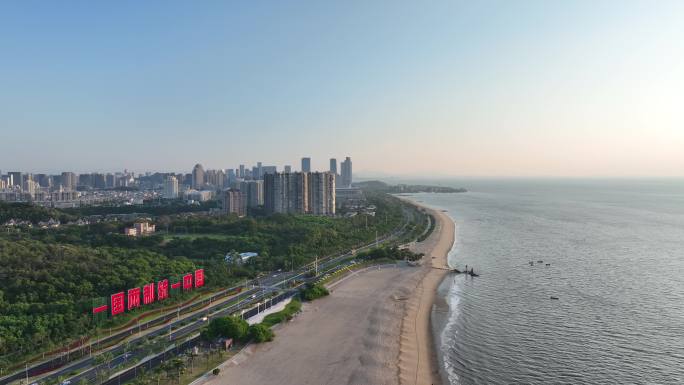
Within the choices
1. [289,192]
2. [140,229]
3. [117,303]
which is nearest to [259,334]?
[117,303]

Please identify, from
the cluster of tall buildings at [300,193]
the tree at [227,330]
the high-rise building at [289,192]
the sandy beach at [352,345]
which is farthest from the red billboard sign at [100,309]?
the high-rise building at [289,192]

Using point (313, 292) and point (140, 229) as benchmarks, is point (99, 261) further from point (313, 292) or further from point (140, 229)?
point (140, 229)

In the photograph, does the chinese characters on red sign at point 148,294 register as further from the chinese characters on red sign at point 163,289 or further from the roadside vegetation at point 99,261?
the chinese characters on red sign at point 163,289

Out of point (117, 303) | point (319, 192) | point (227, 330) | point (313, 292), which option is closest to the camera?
point (227, 330)

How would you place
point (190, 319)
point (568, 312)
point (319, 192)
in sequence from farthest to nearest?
point (319, 192) < point (568, 312) < point (190, 319)

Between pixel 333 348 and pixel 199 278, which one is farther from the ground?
pixel 199 278

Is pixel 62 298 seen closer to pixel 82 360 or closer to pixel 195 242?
pixel 82 360

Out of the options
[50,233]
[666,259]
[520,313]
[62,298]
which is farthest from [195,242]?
[666,259]
